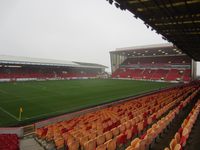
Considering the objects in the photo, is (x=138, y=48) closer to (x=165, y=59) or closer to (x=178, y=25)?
(x=165, y=59)

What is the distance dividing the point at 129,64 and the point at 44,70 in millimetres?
27631

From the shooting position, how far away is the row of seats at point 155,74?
51.9 metres

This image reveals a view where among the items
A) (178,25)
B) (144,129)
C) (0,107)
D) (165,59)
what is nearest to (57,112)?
(0,107)

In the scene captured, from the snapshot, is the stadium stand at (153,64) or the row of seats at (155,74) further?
the stadium stand at (153,64)

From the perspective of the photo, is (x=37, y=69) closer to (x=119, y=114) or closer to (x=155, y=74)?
(x=155, y=74)

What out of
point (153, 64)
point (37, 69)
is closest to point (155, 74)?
point (153, 64)

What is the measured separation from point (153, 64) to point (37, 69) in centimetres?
3279

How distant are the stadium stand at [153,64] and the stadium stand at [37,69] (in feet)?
29.8

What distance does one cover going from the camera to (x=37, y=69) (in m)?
50.8

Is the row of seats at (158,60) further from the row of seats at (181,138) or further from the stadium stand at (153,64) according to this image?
the row of seats at (181,138)

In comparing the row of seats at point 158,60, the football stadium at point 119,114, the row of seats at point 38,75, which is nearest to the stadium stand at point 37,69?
the row of seats at point 38,75

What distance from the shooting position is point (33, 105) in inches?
829

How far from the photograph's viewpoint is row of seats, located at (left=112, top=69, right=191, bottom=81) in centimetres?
5194

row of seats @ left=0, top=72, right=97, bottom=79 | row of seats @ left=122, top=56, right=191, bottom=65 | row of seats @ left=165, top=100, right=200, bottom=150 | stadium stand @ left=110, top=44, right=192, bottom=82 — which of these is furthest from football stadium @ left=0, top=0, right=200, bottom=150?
row of seats @ left=122, top=56, right=191, bottom=65
